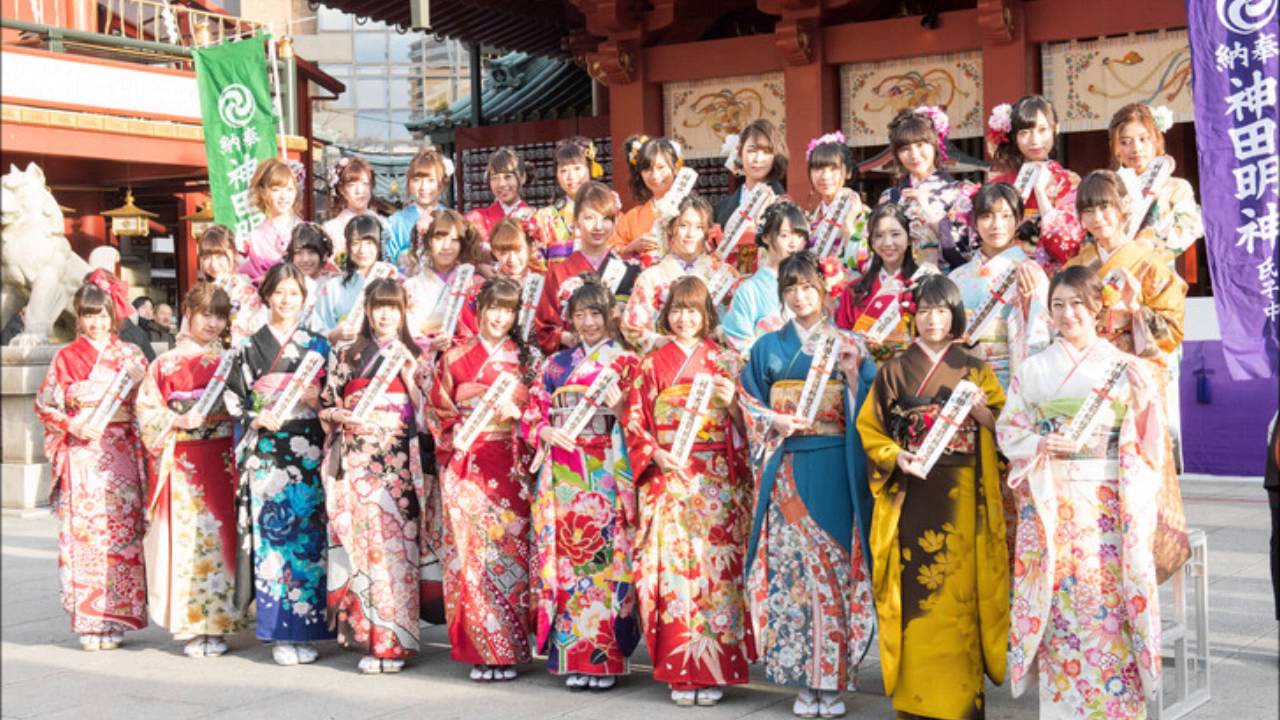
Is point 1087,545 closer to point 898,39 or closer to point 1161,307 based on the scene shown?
point 1161,307

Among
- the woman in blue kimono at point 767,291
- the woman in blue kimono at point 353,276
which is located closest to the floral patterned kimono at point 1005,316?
the woman in blue kimono at point 767,291

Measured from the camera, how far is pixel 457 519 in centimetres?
578

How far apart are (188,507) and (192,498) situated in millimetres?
44

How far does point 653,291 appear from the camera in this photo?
575 cm

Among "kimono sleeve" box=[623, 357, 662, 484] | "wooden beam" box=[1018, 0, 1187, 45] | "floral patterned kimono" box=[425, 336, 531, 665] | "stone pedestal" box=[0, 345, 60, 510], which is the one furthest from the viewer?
"stone pedestal" box=[0, 345, 60, 510]

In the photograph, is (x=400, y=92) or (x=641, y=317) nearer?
(x=641, y=317)

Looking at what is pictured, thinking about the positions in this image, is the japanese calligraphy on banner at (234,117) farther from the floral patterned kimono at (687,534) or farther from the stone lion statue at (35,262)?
the floral patterned kimono at (687,534)

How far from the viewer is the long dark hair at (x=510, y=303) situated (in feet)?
18.9

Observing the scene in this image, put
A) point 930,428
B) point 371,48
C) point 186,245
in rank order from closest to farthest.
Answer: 1. point 930,428
2. point 186,245
3. point 371,48

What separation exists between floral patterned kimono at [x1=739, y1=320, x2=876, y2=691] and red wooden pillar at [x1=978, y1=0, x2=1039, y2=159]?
20.7 ft

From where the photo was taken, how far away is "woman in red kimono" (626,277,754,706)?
5246mm

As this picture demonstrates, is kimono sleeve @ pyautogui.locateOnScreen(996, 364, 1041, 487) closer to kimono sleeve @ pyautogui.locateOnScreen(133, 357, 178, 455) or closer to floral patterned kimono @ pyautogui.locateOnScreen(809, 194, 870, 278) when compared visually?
floral patterned kimono @ pyautogui.locateOnScreen(809, 194, 870, 278)

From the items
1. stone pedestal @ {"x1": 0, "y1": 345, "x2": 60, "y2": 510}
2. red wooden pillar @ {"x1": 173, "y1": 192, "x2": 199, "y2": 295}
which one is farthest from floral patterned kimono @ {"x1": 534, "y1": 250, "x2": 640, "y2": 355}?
red wooden pillar @ {"x1": 173, "y1": 192, "x2": 199, "y2": 295}

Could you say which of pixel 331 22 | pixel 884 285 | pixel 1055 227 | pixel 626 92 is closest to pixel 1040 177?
pixel 1055 227
